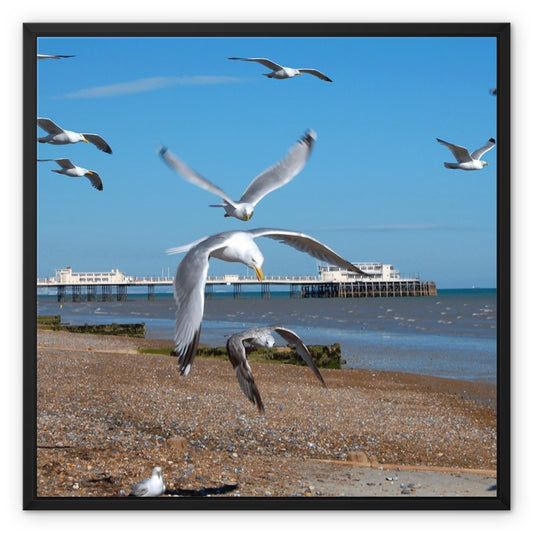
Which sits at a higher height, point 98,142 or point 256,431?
→ point 98,142

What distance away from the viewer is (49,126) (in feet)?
12.0

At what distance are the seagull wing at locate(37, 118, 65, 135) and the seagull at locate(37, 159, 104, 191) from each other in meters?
0.13

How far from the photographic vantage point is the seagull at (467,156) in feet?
12.1

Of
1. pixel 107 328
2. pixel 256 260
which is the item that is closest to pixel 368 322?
pixel 107 328

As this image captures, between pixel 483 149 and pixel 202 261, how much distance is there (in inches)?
55.8

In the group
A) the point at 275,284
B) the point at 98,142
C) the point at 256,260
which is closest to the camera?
the point at 256,260

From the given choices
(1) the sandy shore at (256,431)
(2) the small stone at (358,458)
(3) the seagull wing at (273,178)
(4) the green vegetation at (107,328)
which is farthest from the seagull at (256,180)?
(4) the green vegetation at (107,328)

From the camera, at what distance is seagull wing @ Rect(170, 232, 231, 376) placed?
3166mm

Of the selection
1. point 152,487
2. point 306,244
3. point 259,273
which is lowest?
point 152,487

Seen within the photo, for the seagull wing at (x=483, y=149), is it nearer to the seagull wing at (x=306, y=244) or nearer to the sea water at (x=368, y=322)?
the sea water at (x=368, y=322)

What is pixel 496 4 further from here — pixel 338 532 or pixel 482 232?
pixel 338 532

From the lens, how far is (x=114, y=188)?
3.88 meters

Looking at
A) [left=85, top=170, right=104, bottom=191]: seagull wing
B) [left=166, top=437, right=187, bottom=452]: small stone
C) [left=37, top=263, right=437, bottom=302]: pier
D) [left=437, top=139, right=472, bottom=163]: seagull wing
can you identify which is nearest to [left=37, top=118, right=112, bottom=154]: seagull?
[left=85, top=170, right=104, bottom=191]: seagull wing

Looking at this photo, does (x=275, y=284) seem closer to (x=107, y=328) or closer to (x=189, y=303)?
(x=189, y=303)
